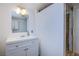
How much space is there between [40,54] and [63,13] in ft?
1.90

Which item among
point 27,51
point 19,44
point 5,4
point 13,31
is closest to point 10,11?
point 5,4

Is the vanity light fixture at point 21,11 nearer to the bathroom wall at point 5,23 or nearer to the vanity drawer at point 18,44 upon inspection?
the bathroom wall at point 5,23

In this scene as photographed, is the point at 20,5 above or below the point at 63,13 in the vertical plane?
above

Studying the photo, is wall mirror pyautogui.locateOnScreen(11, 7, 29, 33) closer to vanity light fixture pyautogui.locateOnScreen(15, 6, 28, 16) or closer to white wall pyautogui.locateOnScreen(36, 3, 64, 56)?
vanity light fixture pyautogui.locateOnScreen(15, 6, 28, 16)

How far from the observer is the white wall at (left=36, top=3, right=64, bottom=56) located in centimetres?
146

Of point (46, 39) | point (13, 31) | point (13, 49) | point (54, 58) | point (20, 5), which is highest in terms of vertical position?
point (20, 5)

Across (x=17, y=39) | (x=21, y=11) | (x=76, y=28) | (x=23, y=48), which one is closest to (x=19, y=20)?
(x=21, y=11)

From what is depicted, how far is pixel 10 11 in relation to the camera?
1.45 metres

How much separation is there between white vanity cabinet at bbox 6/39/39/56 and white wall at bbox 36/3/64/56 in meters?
→ 0.09

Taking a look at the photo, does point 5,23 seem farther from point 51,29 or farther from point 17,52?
point 51,29

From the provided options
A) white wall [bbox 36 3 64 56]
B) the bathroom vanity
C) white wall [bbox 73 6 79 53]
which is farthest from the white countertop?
white wall [bbox 73 6 79 53]

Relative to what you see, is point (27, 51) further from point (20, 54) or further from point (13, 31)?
point (13, 31)

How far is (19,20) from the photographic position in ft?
4.78

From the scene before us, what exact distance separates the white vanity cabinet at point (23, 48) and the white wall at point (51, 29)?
9 centimetres
